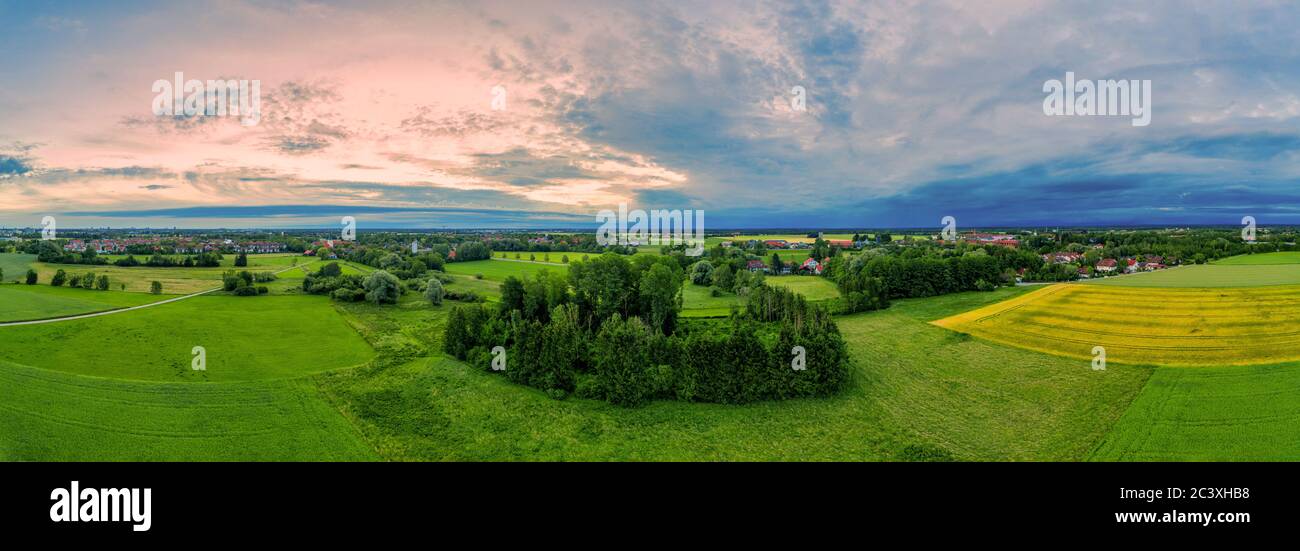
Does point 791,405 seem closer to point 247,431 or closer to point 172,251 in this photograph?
point 247,431

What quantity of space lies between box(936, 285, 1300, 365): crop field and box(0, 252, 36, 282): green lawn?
225 ft

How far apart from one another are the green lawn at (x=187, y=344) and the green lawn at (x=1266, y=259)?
61.0 m

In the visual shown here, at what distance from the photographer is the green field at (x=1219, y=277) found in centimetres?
2570

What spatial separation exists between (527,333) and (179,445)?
12458 millimetres

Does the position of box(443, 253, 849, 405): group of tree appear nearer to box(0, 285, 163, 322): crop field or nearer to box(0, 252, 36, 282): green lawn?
box(0, 285, 163, 322): crop field

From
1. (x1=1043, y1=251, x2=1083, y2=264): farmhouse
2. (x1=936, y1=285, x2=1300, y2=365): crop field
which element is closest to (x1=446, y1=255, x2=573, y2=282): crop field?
(x1=936, y1=285, x2=1300, y2=365): crop field

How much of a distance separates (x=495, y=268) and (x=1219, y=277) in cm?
6421

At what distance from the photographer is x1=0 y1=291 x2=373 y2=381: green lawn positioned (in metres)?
20.3

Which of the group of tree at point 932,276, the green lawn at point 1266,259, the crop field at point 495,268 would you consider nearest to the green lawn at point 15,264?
the crop field at point 495,268

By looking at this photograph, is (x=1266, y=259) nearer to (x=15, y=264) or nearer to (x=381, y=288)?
(x=381, y=288)

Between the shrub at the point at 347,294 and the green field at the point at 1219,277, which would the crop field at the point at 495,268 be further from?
the green field at the point at 1219,277

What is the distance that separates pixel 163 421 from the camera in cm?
1557

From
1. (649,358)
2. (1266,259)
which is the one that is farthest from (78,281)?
(1266,259)
